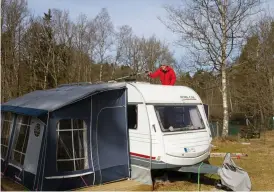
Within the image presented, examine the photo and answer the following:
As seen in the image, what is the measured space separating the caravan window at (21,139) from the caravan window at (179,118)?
11.3 feet

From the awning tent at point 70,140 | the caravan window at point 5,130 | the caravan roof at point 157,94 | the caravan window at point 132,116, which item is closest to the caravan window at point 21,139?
the awning tent at point 70,140

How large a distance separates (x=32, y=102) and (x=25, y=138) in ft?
3.26

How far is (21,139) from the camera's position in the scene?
8648 millimetres

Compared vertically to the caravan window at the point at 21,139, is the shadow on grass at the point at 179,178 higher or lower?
lower

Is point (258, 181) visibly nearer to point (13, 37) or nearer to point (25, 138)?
point (25, 138)

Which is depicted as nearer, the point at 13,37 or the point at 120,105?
A: the point at 120,105

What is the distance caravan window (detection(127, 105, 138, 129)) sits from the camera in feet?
28.2

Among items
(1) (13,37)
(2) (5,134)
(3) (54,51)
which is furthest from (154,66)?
(2) (5,134)

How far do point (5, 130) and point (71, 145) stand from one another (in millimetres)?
3101

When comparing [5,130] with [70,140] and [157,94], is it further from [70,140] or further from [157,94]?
[157,94]

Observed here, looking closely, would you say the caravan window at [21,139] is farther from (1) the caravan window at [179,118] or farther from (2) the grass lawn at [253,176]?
(2) the grass lawn at [253,176]

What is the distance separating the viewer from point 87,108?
26.7 feet

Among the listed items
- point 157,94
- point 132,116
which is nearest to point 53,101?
point 132,116

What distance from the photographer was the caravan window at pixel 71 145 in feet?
25.3
